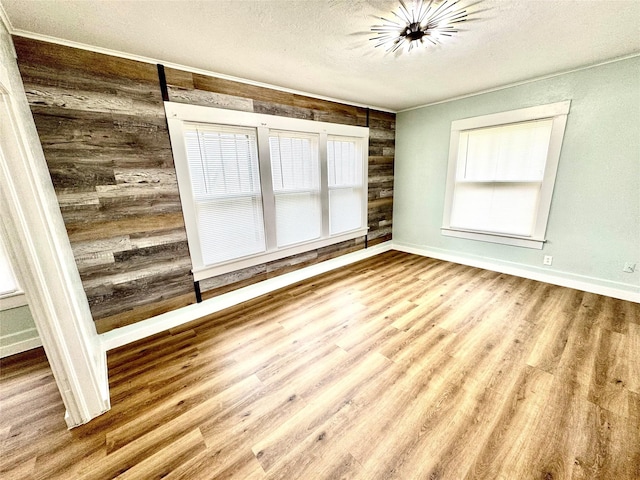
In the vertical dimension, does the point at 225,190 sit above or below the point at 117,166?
below

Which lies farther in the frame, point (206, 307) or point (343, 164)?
point (343, 164)

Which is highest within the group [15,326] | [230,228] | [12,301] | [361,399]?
[230,228]

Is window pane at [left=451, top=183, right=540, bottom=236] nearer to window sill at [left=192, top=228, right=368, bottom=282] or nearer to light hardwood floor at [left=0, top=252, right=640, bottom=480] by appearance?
light hardwood floor at [left=0, top=252, right=640, bottom=480]

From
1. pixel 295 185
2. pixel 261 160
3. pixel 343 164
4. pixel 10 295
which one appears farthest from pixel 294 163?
pixel 10 295

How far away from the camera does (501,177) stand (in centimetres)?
326

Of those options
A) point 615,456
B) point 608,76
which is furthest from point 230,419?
point 608,76

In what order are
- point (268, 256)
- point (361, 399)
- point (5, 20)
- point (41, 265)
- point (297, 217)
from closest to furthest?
point (41, 265)
point (5, 20)
point (361, 399)
point (268, 256)
point (297, 217)

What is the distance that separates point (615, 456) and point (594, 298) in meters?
2.15

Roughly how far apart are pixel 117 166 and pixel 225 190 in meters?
0.88

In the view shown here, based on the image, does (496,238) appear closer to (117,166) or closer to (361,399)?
(361,399)

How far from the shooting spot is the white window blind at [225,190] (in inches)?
94.0

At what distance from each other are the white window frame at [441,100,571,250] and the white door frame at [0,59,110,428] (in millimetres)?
4268

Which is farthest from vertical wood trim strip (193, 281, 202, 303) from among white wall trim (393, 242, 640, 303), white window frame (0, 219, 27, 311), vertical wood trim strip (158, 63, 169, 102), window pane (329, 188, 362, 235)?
white wall trim (393, 242, 640, 303)

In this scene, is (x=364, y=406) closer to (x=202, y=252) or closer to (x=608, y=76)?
(x=202, y=252)
